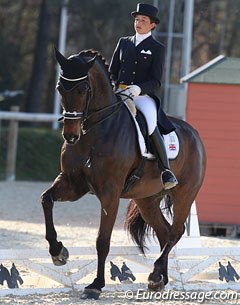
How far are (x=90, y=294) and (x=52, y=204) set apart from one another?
32.6 inches

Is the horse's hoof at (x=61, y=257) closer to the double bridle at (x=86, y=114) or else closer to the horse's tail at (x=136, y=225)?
the double bridle at (x=86, y=114)

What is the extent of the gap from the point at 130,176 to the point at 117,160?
33 centimetres

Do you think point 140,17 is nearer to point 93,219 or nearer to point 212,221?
point 212,221

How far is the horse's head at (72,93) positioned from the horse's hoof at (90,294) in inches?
50.0

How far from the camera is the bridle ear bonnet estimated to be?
7352 mm

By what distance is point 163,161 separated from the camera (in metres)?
8.25

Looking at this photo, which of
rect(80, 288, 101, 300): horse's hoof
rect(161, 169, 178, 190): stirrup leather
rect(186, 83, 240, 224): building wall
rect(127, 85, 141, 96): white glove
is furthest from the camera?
rect(186, 83, 240, 224): building wall

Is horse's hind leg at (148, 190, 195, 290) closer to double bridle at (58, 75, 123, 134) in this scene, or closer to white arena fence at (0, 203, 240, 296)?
white arena fence at (0, 203, 240, 296)

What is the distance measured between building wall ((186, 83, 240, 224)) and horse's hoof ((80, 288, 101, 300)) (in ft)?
19.4

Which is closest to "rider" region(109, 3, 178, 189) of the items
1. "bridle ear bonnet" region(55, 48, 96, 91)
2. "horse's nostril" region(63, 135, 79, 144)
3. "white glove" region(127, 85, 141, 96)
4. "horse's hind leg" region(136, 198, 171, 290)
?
"white glove" region(127, 85, 141, 96)

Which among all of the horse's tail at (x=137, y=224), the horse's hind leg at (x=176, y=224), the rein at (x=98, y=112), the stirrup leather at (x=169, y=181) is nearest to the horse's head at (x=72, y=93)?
the rein at (x=98, y=112)

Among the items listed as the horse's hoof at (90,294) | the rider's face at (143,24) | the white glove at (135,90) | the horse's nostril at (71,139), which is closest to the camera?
the horse's nostril at (71,139)

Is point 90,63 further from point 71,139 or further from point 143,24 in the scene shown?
point 143,24

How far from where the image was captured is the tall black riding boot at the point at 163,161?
8.15 metres
